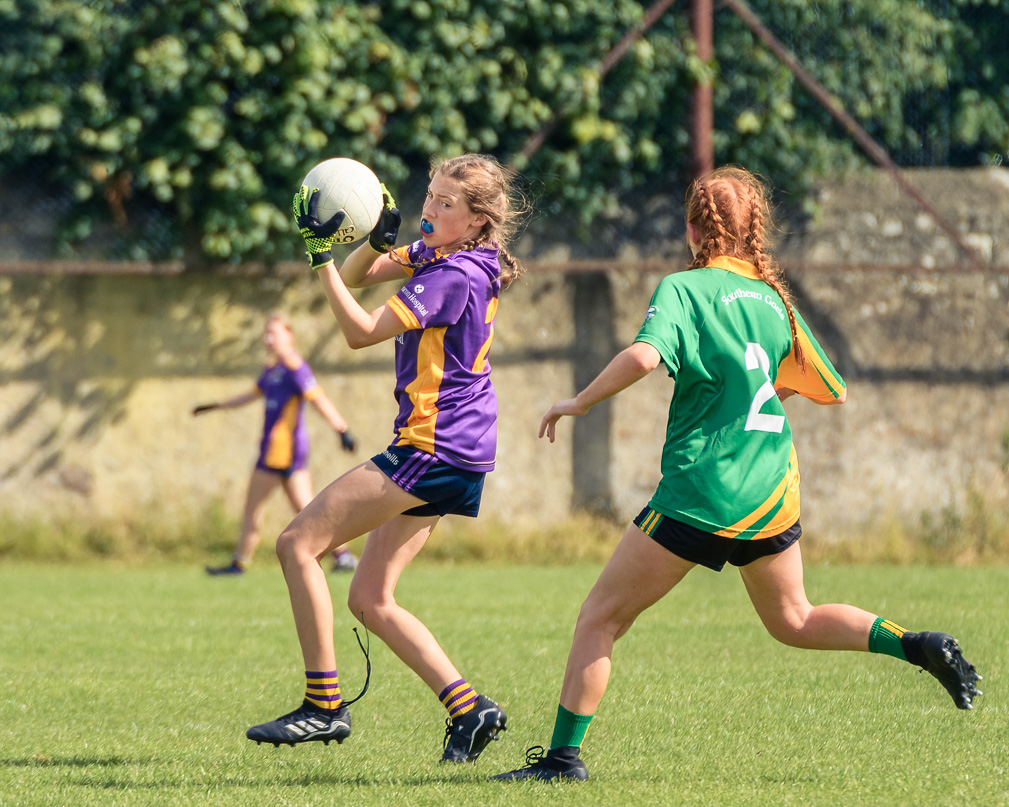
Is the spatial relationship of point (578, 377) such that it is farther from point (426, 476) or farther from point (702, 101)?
point (426, 476)

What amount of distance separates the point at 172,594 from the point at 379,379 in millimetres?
2803

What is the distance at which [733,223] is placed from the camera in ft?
12.0

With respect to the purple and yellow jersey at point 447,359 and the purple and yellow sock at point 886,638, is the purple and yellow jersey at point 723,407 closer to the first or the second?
the purple and yellow sock at point 886,638

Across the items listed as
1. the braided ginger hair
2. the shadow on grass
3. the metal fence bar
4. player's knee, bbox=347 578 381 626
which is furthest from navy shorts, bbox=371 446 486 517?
the metal fence bar

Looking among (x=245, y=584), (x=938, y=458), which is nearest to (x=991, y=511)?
(x=938, y=458)

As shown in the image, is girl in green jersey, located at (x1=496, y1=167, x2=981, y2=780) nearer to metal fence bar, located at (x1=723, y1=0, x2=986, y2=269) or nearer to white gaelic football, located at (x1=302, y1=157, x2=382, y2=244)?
white gaelic football, located at (x1=302, y1=157, x2=382, y2=244)

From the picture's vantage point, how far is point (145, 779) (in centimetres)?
370

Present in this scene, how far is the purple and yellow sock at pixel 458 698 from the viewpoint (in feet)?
12.7

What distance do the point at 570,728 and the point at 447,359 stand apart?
47.7 inches

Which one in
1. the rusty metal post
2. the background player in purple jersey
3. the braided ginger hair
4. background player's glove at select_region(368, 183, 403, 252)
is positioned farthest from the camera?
the rusty metal post

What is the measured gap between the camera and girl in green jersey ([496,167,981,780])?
345cm

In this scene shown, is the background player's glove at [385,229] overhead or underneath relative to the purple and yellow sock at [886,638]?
overhead

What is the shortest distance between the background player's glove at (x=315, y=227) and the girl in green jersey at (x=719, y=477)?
35.4 inches

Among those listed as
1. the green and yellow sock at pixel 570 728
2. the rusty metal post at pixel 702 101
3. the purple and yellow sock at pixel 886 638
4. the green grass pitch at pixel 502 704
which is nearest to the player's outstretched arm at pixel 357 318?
the green and yellow sock at pixel 570 728
